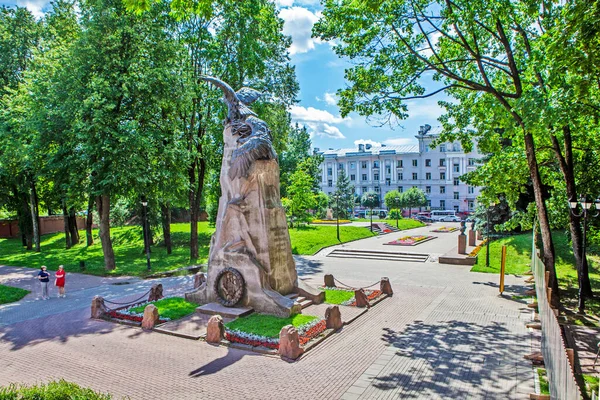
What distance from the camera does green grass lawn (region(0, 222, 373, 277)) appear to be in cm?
2461

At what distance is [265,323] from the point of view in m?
12.2

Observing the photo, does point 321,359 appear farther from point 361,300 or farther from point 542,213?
point 542,213

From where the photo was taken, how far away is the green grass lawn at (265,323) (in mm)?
11531

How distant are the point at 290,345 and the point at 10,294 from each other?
14142mm

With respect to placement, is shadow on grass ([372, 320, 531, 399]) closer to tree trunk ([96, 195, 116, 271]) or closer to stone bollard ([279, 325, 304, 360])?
stone bollard ([279, 325, 304, 360])

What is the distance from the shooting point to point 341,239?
35125 millimetres

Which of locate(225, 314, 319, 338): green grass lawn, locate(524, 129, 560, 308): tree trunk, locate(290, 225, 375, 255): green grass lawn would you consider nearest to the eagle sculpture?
locate(225, 314, 319, 338): green grass lawn

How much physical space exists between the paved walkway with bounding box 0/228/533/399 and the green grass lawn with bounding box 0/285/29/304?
350cm

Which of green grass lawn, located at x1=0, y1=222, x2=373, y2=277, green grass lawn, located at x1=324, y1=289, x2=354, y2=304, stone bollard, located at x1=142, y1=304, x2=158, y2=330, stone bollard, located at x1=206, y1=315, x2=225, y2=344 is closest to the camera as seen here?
stone bollard, located at x1=206, y1=315, x2=225, y2=344

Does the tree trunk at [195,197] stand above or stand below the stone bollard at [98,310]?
above

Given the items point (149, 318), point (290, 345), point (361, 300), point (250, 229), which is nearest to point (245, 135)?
point (250, 229)

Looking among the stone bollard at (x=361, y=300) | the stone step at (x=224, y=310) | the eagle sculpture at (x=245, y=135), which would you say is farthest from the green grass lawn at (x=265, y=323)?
the eagle sculpture at (x=245, y=135)

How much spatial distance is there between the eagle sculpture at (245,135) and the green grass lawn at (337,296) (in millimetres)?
5532

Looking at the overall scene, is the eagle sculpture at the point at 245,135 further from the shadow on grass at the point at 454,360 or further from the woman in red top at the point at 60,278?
the woman in red top at the point at 60,278
